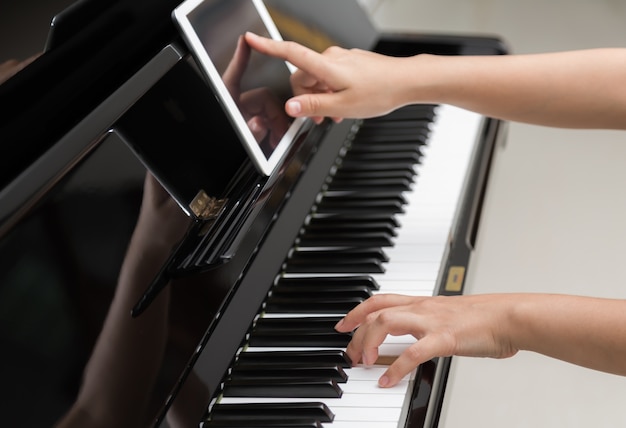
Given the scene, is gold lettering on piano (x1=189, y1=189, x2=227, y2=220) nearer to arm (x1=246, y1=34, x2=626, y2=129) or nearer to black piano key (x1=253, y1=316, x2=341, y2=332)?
black piano key (x1=253, y1=316, x2=341, y2=332)

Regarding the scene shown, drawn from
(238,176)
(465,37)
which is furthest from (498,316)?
(465,37)

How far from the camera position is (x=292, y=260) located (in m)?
1.45

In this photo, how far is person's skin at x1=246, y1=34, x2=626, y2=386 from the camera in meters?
1.18

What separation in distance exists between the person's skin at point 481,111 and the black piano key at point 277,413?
10 centimetres

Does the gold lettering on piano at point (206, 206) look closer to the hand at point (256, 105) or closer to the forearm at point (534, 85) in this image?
the hand at point (256, 105)

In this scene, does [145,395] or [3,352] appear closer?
[3,352]

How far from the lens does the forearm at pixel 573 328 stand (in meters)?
1.17

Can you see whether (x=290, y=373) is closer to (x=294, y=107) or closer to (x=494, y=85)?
(x=294, y=107)

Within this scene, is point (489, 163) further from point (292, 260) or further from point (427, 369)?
point (427, 369)

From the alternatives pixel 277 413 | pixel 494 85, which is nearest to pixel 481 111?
pixel 494 85

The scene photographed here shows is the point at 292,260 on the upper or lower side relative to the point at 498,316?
upper

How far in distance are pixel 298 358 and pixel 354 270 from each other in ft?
0.85

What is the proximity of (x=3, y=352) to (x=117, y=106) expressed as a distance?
40 centimetres

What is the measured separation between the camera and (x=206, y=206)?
1309 mm
